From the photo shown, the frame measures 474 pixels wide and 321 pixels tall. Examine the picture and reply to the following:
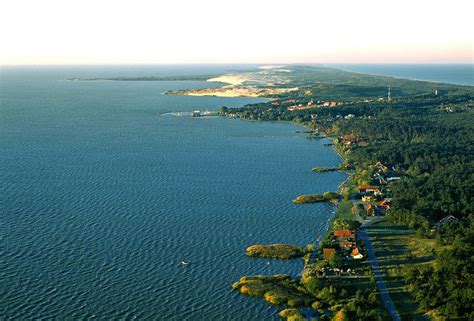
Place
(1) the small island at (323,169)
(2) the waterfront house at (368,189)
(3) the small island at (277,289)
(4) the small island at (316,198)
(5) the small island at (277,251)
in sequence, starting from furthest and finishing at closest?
(1) the small island at (323,169), (2) the waterfront house at (368,189), (4) the small island at (316,198), (5) the small island at (277,251), (3) the small island at (277,289)

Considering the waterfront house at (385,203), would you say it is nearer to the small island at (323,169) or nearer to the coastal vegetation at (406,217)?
the coastal vegetation at (406,217)

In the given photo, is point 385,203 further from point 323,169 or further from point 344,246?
point 323,169

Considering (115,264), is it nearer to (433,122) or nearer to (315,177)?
(315,177)

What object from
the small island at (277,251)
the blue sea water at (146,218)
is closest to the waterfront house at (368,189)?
the blue sea water at (146,218)

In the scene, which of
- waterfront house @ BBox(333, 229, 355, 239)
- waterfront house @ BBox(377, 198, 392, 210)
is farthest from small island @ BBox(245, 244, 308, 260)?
waterfront house @ BBox(377, 198, 392, 210)

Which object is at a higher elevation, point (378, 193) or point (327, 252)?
point (378, 193)

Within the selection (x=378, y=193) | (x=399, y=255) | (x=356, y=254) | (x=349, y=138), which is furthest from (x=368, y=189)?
(x=349, y=138)

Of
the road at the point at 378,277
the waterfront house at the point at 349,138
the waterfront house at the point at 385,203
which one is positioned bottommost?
the road at the point at 378,277
